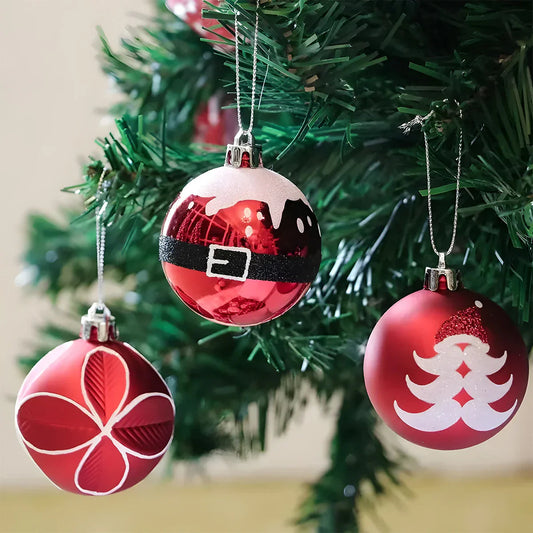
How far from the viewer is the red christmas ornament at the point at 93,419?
0.46 m

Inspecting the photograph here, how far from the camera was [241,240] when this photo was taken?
0.39 metres

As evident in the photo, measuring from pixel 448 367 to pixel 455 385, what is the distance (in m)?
0.01

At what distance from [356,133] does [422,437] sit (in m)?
0.21

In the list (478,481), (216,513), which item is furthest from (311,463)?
(478,481)

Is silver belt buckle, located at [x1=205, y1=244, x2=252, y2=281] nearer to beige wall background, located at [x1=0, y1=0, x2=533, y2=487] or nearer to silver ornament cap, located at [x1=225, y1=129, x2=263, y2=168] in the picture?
silver ornament cap, located at [x1=225, y1=129, x2=263, y2=168]

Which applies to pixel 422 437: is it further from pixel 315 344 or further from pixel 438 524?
pixel 438 524

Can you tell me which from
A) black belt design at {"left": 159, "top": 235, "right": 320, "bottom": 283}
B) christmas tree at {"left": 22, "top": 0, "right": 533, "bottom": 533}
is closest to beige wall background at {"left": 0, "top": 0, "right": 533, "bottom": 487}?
christmas tree at {"left": 22, "top": 0, "right": 533, "bottom": 533}

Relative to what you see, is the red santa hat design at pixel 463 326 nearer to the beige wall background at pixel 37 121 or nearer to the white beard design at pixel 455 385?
the white beard design at pixel 455 385

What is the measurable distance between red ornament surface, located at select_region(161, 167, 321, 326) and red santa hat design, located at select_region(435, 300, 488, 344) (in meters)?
0.08

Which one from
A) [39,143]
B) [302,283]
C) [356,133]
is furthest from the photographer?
[39,143]

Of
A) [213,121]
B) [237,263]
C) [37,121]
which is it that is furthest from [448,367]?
[37,121]

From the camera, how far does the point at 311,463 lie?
4.92 feet

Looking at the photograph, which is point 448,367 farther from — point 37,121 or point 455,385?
point 37,121

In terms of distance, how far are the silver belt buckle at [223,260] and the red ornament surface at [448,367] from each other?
94 mm
